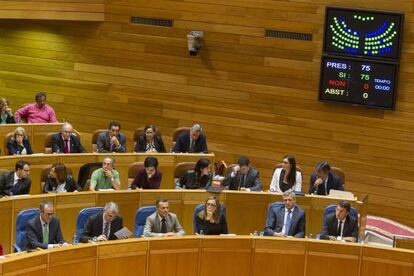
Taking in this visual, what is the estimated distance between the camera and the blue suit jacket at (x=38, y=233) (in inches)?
415

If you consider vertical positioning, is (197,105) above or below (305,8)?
Answer: below

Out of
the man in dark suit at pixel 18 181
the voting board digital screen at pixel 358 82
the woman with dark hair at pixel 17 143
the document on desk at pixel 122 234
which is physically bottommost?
the document on desk at pixel 122 234

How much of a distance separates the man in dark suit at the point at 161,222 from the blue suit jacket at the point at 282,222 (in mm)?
1035

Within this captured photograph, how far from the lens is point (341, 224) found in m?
11.5

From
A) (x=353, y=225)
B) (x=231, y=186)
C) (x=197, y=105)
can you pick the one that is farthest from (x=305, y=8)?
(x=353, y=225)

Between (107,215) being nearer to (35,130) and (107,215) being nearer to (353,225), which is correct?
(353,225)

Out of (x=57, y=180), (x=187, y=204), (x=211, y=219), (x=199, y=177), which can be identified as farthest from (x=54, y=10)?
(x=211, y=219)

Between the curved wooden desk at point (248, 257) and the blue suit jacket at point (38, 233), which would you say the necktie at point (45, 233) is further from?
the curved wooden desk at point (248, 257)

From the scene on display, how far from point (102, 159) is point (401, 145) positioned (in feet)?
13.9

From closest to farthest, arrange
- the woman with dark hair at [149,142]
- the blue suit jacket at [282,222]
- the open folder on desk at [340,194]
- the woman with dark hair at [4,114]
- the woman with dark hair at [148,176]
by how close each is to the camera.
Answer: the blue suit jacket at [282,222] < the open folder on desk at [340,194] < the woman with dark hair at [148,176] < the woman with dark hair at [149,142] < the woman with dark hair at [4,114]

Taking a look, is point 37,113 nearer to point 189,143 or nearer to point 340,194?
point 189,143

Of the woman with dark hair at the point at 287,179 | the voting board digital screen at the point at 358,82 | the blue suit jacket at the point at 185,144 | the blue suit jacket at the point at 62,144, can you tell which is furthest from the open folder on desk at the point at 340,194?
the blue suit jacket at the point at 62,144

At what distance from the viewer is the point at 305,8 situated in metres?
15.3

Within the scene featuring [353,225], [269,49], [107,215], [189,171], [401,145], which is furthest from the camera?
[269,49]
